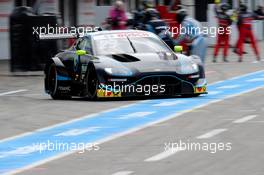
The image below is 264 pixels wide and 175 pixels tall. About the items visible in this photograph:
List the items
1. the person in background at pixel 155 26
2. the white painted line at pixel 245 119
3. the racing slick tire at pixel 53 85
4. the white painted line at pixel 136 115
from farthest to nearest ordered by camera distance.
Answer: the person in background at pixel 155 26 < the racing slick tire at pixel 53 85 < the white painted line at pixel 136 115 < the white painted line at pixel 245 119

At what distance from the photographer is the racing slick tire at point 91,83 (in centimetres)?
1554

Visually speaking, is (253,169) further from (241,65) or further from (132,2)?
(132,2)

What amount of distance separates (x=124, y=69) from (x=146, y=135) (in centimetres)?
426

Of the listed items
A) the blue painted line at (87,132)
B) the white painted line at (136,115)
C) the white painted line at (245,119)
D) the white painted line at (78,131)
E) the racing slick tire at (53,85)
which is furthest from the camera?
the racing slick tire at (53,85)

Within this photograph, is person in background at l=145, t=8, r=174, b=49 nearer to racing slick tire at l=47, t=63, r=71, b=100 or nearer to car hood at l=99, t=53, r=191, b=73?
racing slick tire at l=47, t=63, r=71, b=100

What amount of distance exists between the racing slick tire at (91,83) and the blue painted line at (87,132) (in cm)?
93

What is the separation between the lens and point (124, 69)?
A: 1523 centimetres

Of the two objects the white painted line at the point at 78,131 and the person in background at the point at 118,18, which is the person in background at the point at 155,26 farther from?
the white painted line at the point at 78,131

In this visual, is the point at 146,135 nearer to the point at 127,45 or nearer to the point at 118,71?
the point at 118,71

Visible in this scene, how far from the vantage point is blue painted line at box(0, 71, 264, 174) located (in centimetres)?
→ 961

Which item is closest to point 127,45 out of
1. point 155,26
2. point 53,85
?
point 53,85
